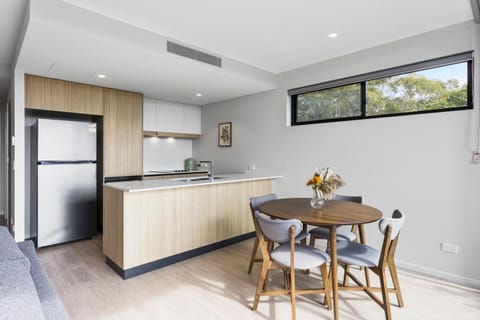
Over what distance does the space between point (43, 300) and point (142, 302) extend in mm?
1130

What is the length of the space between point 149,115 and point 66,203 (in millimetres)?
2039

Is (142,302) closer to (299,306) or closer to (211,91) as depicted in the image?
(299,306)

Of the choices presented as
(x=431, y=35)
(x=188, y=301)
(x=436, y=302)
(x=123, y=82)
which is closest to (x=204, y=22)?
(x=123, y=82)

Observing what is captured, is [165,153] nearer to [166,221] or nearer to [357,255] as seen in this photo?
[166,221]

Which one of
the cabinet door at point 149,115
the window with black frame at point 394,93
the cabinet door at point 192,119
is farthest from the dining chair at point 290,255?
the cabinet door at point 192,119

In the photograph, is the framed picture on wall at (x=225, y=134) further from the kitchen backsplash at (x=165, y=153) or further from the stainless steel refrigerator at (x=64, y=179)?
the stainless steel refrigerator at (x=64, y=179)

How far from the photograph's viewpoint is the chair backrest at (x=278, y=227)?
1978 mm

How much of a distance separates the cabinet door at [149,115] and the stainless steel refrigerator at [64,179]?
3.46ft

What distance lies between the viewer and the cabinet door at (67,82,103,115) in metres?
3.75

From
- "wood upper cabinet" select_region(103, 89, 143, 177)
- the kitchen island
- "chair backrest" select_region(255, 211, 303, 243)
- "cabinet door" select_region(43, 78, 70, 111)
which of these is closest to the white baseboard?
"chair backrest" select_region(255, 211, 303, 243)

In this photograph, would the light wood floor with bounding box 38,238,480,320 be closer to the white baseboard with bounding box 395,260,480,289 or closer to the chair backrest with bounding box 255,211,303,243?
the white baseboard with bounding box 395,260,480,289

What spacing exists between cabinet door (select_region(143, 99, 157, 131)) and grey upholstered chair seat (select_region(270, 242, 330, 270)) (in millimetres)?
3644

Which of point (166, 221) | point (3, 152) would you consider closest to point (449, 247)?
point (166, 221)

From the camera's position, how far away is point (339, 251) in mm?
2213
